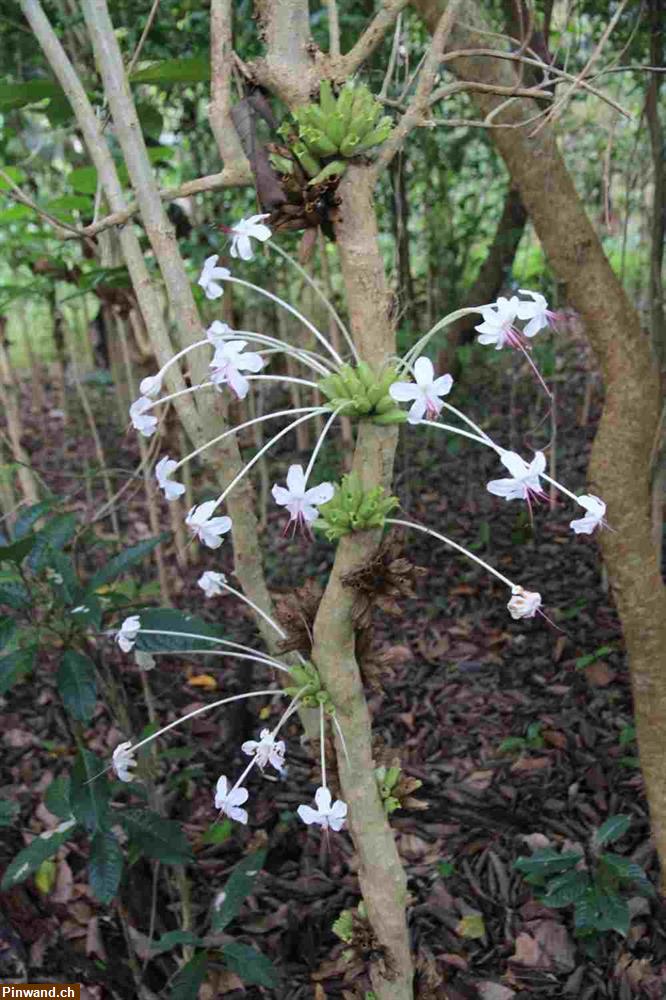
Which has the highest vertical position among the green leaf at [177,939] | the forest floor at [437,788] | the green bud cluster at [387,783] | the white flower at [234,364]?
the white flower at [234,364]

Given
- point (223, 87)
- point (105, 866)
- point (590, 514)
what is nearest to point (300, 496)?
point (590, 514)

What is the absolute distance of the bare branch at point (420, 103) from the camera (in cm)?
112

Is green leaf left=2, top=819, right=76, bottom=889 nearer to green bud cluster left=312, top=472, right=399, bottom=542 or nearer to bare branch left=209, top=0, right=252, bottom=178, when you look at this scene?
green bud cluster left=312, top=472, right=399, bottom=542

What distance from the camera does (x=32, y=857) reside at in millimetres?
1649

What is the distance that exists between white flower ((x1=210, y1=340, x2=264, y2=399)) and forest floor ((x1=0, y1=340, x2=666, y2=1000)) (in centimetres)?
50

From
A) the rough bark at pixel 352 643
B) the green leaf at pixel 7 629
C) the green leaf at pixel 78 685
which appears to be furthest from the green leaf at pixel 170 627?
the rough bark at pixel 352 643

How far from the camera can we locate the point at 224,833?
215cm

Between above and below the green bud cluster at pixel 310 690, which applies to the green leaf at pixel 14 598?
below

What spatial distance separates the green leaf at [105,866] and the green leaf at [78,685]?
235mm

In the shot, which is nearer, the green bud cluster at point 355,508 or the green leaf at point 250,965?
the green bud cluster at point 355,508

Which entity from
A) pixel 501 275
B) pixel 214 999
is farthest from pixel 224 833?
pixel 501 275

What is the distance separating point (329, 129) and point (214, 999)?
5.76 ft

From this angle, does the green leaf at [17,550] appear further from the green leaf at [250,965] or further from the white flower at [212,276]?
the green leaf at [250,965]

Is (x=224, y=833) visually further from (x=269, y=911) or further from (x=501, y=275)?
(x=501, y=275)
